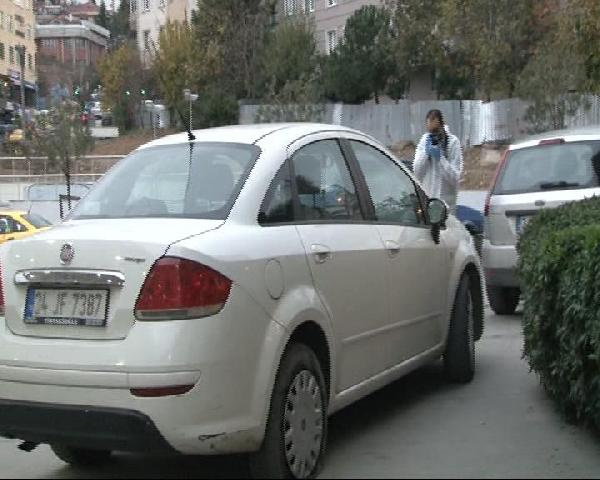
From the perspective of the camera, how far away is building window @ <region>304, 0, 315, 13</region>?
52516 millimetres

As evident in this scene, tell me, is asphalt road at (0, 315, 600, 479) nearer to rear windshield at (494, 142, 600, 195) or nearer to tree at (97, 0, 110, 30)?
rear windshield at (494, 142, 600, 195)

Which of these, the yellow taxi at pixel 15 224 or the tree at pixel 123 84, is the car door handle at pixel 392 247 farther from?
the tree at pixel 123 84

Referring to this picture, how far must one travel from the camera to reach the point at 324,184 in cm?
529

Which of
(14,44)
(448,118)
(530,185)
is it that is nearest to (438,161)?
(530,185)

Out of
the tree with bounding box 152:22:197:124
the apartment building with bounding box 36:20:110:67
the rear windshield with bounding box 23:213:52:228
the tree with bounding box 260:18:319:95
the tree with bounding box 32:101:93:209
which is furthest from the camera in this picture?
the apartment building with bounding box 36:20:110:67

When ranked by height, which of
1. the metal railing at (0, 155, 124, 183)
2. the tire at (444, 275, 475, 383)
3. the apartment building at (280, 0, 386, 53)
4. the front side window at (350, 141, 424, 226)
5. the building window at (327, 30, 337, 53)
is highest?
the apartment building at (280, 0, 386, 53)

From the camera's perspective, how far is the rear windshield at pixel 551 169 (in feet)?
29.9

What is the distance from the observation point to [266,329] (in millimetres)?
4262

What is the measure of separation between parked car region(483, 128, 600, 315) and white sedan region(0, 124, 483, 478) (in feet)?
12.9

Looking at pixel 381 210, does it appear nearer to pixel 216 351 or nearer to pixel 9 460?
pixel 216 351

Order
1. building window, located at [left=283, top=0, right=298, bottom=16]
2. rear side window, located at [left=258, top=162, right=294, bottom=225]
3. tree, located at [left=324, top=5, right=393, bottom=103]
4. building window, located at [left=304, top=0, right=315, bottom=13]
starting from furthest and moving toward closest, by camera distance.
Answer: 1. building window, located at [left=304, top=0, right=315, bottom=13]
2. building window, located at [left=283, top=0, right=298, bottom=16]
3. tree, located at [left=324, top=5, right=393, bottom=103]
4. rear side window, located at [left=258, top=162, right=294, bottom=225]

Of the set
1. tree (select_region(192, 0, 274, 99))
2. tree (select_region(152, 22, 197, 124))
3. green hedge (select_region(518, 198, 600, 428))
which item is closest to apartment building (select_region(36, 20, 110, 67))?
tree (select_region(152, 22, 197, 124))

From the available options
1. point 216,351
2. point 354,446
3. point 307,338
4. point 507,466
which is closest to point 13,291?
point 216,351

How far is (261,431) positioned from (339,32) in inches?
1874
